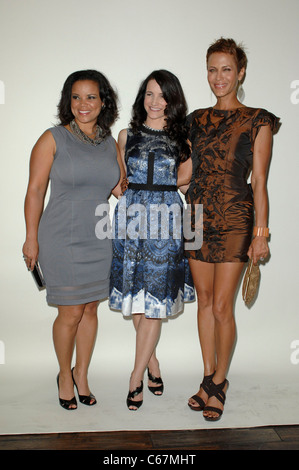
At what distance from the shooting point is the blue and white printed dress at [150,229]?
259 cm

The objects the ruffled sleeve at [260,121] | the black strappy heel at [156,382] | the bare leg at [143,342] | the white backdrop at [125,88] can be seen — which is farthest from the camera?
the white backdrop at [125,88]

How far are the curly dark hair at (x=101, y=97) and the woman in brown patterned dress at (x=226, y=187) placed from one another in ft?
1.54

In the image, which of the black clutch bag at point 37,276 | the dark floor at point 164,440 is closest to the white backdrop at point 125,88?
the black clutch bag at point 37,276

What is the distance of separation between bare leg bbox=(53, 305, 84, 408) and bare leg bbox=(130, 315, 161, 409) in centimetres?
34

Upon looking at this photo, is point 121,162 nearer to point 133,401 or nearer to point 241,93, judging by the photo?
point 241,93

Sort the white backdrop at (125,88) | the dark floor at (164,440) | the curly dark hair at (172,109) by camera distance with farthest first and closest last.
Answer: the white backdrop at (125,88), the curly dark hair at (172,109), the dark floor at (164,440)

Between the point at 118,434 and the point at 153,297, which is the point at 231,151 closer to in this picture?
the point at 153,297

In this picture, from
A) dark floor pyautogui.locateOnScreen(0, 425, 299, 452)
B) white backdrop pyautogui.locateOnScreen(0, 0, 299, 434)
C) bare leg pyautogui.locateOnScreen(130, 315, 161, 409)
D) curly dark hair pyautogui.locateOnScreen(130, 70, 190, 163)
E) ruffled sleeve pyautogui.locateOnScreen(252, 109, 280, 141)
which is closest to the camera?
dark floor pyautogui.locateOnScreen(0, 425, 299, 452)

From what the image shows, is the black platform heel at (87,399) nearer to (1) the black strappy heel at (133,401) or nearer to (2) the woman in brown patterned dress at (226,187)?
(1) the black strappy heel at (133,401)

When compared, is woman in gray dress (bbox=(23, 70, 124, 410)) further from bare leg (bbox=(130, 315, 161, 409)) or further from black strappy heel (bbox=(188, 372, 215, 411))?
black strappy heel (bbox=(188, 372, 215, 411))

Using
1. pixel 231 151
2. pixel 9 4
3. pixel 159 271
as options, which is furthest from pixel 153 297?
pixel 9 4

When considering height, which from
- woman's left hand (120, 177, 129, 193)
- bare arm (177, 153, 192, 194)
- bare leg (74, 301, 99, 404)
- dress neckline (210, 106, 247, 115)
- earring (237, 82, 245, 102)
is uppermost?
earring (237, 82, 245, 102)

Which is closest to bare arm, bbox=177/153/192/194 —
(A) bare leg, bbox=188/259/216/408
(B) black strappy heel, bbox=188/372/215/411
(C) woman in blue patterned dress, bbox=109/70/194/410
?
(C) woman in blue patterned dress, bbox=109/70/194/410

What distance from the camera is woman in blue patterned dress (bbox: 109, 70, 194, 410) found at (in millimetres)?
2584
